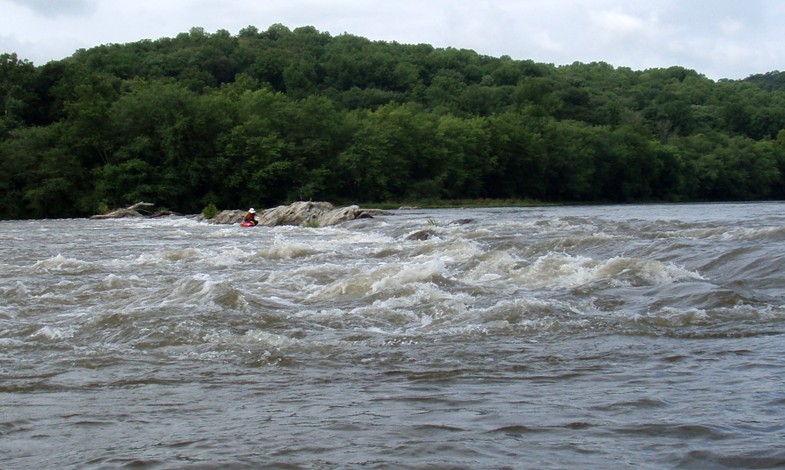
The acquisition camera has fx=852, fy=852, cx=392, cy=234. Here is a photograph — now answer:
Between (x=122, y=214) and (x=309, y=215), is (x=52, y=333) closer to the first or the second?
(x=309, y=215)

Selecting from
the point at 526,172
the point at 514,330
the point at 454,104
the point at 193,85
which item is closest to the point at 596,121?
the point at 454,104

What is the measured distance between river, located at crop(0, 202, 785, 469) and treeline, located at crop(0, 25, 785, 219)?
4939cm

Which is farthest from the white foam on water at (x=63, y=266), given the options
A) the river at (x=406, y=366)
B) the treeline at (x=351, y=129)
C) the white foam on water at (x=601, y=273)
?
the treeline at (x=351, y=129)

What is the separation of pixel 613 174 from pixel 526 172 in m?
10.7

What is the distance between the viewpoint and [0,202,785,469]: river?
4.96 metres

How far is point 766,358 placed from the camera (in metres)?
7.14

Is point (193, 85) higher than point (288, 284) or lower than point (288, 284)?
higher

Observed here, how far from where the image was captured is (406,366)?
24.0 ft

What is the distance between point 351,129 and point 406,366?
231ft

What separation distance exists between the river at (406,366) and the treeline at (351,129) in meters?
49.4

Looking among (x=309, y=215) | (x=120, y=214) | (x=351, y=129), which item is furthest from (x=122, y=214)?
(x=351, y=129)

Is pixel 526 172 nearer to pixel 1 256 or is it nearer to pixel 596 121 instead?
pixel 596 121

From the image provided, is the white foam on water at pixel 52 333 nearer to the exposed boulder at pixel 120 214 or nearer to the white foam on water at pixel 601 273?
the white foam on water at pixel 601 273

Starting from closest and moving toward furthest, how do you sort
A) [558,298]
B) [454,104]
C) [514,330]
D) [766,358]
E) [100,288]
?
[766,358]
[514,330]
[558,298]
[100,288]
[454,104]
